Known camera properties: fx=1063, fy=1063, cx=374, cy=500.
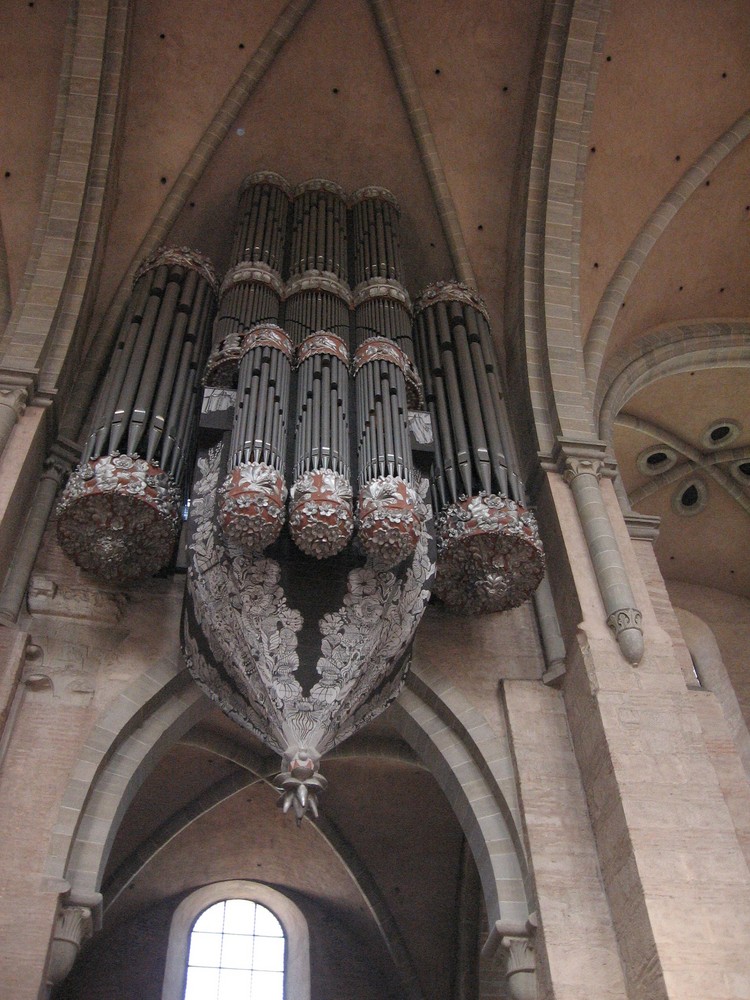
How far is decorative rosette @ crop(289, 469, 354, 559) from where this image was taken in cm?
700

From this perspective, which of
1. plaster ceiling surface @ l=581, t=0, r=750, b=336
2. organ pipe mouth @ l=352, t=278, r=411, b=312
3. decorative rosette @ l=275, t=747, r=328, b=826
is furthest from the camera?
plaster ceiling surface @ l=581, t=0, r=750, b=336

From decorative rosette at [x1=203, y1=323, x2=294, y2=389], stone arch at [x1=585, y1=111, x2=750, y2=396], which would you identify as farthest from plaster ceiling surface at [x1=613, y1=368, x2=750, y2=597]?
decorative rosette at [x1=203, y1=323, x2=294, y2=389]

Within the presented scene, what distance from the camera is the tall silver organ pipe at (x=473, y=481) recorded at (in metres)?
7.73

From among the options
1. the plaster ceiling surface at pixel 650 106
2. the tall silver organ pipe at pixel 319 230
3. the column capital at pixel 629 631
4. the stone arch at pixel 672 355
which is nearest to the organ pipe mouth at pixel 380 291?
the tall silver organ pipe at pixel 319 230

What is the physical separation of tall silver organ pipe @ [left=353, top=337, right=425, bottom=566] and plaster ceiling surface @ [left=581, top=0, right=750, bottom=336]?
3.33 metres

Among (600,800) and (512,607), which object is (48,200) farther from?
(600,800)

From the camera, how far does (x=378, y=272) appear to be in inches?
407

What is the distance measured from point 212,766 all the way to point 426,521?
5446 mm

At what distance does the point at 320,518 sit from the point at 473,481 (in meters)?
1.72

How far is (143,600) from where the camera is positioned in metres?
8.20

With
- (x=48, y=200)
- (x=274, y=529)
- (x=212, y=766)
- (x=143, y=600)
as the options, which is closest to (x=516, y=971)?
(x=274, y=529)

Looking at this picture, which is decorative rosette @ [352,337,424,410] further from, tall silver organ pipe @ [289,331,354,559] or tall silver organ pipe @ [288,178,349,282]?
tall silver organ pipe @ [288,178,349,282]

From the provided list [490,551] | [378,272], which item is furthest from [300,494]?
[378,272]

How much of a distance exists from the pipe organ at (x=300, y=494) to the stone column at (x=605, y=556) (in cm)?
66
